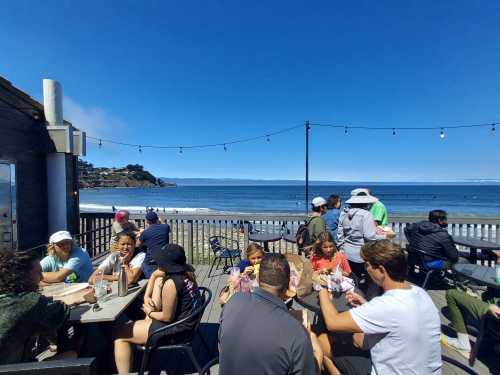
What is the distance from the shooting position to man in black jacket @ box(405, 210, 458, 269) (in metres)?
3.85

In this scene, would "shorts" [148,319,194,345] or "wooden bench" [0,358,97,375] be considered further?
"shorts" [148,319,194,345]

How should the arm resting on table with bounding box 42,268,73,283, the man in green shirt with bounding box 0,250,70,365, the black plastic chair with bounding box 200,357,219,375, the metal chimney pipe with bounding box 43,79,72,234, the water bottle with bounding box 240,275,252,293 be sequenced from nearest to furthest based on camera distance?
the man in green shirt with bounding box 0,250,70,365, the black plastic chair with bounding box 200,357,219,375, the water bottle with bounding box 240,275,252,293, the arm resting on table with bounding box 42,268,73,283, the metal chimney pipe with bounding box 43,79,72,234

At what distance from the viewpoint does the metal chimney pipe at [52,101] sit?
4.78 metres

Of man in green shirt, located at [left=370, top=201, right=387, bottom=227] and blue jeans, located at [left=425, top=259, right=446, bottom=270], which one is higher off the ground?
man in green shirt, located at [left=370, top=201, right=387, bottom=227]

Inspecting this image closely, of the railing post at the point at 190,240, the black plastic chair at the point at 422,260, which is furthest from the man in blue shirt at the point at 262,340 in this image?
the railing post at the point at 190,240

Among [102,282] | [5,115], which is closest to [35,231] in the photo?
[5,115]

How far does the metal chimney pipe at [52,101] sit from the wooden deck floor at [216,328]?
12.6 ft

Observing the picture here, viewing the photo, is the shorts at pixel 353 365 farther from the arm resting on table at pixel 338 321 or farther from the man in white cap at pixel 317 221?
the man in white cap at pixel 317 221

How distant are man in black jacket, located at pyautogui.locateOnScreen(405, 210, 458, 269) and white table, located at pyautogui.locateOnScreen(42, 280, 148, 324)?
3.80 m

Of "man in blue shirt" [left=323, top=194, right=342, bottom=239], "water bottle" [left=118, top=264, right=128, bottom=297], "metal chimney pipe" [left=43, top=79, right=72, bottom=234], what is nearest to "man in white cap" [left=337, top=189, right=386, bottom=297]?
"man in blue shirt" [left=323, top=194, right=342, bottom=239]

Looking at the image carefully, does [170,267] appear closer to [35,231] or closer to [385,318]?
[385,318]

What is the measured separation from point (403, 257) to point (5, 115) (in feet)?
18.1

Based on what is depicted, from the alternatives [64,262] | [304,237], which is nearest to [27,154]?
[64,262]

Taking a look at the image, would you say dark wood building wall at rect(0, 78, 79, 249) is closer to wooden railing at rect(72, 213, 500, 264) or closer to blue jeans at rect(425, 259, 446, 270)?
wooden railing at rect(72, 213, 500, 264)
